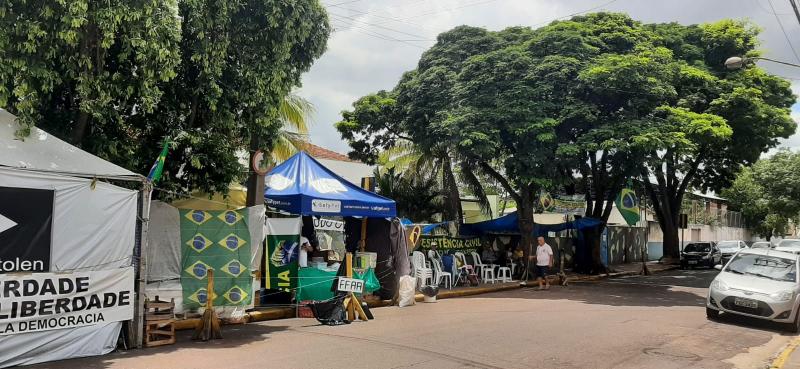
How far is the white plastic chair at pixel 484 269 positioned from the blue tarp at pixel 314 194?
7609mm

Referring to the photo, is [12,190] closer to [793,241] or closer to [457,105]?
[457,105]

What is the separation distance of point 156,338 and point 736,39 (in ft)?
78.8

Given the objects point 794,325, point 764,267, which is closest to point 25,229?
point 794,325

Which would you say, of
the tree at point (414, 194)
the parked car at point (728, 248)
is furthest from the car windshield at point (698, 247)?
the tree at point (414, 194)

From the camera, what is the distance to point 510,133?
1809 cm

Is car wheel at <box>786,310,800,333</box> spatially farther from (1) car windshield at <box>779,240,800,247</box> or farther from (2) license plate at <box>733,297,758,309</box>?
(1) car windshield at <box>779,240,800,247</box>

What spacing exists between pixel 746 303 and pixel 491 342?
19.4 feet

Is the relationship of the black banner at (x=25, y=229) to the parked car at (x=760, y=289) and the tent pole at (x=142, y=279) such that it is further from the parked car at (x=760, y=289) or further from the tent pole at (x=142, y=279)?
the parked car at (x=760, y=289)

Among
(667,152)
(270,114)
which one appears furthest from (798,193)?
(270,114)

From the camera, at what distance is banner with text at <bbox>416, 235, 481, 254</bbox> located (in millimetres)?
18719

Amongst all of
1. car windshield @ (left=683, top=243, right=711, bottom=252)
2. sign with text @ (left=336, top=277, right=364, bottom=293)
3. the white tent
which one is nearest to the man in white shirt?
sign with text @ (left=336, top=277, right=364, bottom=293)

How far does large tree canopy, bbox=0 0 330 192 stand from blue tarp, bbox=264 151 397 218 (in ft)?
4.04

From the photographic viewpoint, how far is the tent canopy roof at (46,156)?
312 inches

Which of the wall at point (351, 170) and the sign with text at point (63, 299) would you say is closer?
the sign with text at point (63, 299)
